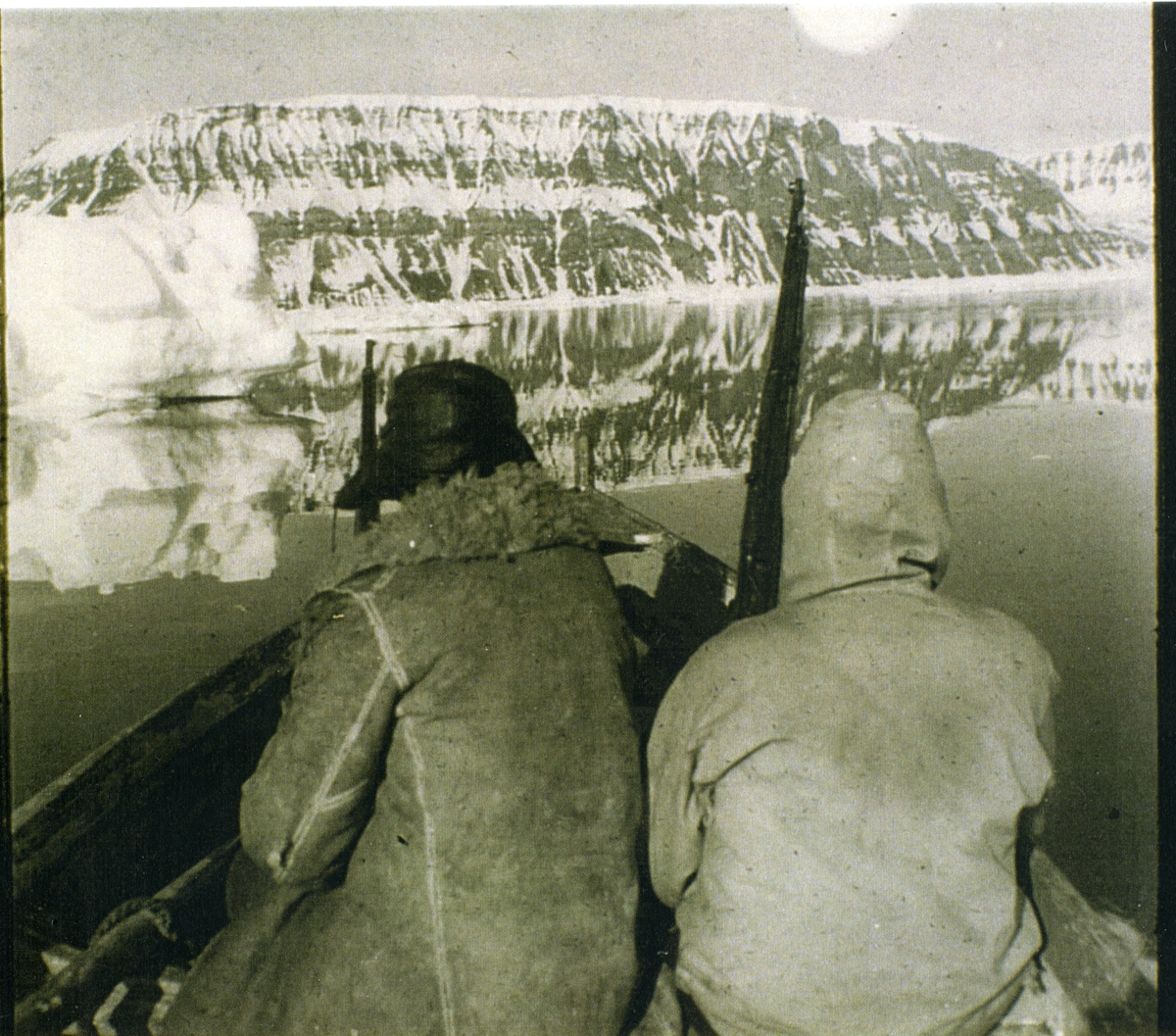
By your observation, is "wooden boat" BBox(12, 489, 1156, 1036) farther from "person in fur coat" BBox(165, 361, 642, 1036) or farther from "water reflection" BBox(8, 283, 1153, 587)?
"water reflection" BBox(8, 283, 1153, 587)

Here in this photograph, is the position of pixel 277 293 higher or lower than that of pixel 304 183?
lower

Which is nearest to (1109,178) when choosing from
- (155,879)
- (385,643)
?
(385,643)

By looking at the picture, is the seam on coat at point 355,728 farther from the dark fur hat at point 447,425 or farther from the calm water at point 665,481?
the calm water at point 665,481

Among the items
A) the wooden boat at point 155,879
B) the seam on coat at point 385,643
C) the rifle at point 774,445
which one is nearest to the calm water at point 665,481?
the rifle at point 774,445

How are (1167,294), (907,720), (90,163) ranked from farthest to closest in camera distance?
(90,163)
(1167,294)
(907,720)

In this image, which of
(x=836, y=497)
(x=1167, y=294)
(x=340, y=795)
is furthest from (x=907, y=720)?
(x=1167, y=294)

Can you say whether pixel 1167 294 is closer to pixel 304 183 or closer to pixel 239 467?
pixel 304 183
